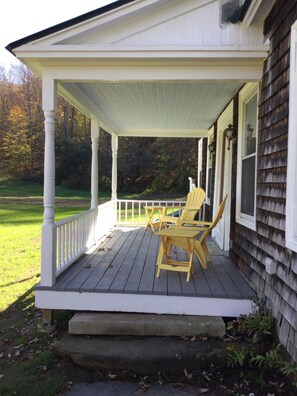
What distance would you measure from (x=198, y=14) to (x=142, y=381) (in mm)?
3488

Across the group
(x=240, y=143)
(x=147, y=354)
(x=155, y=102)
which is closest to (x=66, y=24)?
(x=155, y=102)

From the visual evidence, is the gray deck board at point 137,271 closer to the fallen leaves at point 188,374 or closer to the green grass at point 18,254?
the fallen leaves at point 188,374

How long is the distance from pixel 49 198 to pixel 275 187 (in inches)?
87.5

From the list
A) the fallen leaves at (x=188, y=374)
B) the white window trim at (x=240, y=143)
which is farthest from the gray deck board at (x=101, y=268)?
the white window trim at (x=240, y=143)

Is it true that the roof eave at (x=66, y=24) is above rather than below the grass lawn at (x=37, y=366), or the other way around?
above

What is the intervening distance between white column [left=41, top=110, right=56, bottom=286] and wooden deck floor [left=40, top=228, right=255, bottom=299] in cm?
15

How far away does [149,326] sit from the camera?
325 cm

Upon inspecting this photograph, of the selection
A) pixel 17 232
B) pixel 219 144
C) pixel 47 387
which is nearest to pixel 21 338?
pixel 47 387

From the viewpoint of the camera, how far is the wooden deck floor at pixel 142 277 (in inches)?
140

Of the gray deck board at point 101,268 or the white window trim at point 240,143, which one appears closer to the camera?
the gray deck board at point 101,268

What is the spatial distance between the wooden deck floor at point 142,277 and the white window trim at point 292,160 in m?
0.99

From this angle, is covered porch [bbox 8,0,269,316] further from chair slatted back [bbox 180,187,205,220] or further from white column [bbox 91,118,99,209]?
chair slatted back [bbox 180,187,205,220]

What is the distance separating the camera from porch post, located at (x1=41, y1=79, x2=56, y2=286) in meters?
3.66

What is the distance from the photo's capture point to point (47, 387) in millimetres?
2721
